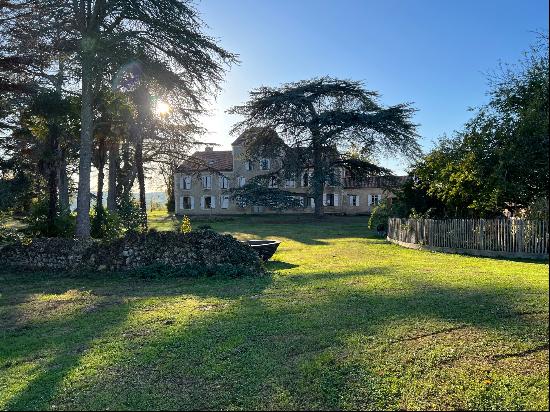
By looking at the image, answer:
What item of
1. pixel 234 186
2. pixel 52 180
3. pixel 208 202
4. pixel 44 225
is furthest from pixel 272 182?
pixel 44 225

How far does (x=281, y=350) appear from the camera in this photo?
514 cm

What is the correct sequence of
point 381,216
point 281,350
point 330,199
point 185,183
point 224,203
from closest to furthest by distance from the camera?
point 281,350
point 381,216
point 330,199
point 224,203
point 185,183

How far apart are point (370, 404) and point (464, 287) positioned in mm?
5828

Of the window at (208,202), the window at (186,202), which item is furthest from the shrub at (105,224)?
the window at (186,202)

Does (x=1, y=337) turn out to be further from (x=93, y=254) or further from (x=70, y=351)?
(x=93, y=254)

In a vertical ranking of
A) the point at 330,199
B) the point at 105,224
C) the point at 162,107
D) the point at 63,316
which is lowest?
the point at 63,316

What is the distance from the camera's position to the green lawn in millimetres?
3922

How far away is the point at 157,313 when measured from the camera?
7461 millimetres

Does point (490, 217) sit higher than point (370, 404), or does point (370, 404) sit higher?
point (490, 217)

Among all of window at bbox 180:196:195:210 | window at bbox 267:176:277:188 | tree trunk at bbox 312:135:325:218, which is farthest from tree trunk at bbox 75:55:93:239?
window at bbox 180:196:195:210

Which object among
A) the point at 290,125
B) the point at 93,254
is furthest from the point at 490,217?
the point at 290,125

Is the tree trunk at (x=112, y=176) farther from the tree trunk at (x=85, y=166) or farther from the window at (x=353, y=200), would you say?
the window at (x=353, y=200)

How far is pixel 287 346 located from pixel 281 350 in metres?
0.16

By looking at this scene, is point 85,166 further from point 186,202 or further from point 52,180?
point 186,202
